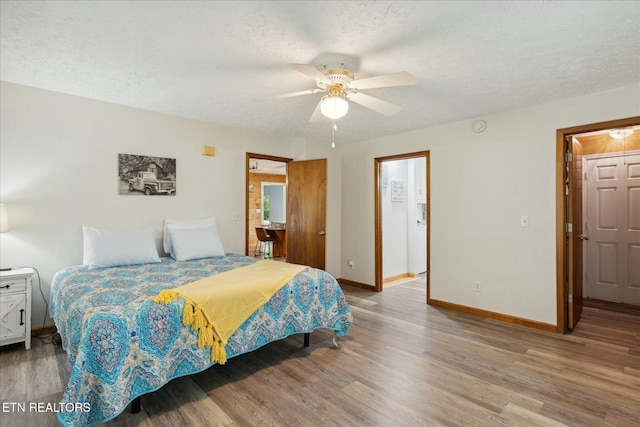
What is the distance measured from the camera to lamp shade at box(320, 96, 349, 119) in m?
2.49

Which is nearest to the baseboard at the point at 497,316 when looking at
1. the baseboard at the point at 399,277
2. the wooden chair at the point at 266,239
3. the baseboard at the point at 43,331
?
the baseboard at the point at 399,277

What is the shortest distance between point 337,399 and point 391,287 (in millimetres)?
3216

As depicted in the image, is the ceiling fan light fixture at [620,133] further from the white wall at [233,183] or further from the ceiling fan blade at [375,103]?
the ceiling fan blade at [375,103]

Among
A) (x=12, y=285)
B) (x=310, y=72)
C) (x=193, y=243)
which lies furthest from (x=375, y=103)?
(x=12, y=285)

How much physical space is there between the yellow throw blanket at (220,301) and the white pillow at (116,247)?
1.11m

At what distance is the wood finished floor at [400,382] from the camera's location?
1.89 meters

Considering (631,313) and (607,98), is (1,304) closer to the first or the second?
(607,98)

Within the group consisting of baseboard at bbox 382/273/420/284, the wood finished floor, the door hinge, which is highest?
the door hinge

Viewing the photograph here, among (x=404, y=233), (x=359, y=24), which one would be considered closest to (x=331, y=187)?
(x=404, y=233)

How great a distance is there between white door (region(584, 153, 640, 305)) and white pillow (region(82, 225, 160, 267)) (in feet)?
17.2

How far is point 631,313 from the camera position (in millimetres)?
3869

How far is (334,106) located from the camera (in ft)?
8.20

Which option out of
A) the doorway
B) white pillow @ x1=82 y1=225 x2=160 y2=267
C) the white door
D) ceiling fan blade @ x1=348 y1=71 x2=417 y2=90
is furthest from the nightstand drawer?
the doorway

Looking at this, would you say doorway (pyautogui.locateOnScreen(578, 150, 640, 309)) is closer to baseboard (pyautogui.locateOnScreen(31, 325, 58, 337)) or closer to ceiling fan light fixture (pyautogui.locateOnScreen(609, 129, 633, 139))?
ceiling fan light fixture (pyautogui.locateOnScreen(609, 129, 633, 139))
